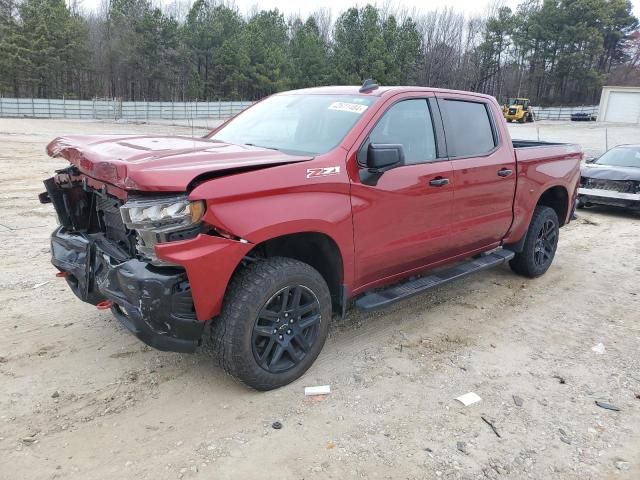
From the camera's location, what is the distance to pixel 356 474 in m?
2.76

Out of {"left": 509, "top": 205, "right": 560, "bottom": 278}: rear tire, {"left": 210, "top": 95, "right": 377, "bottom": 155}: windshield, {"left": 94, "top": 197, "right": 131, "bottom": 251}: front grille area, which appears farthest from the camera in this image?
{"left": 509, "top": 205, "right": 560, "bottom": 278}: rear tire

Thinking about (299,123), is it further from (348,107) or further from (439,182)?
(439,182)

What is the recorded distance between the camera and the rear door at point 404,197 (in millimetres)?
3686

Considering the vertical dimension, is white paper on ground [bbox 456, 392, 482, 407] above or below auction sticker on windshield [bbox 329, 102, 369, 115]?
below

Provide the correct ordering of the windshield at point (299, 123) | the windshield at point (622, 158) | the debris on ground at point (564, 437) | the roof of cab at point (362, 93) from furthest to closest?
the windshield at point (622, 158) → the roof of cab at point (362, 93) → the windshield at point (299, 123) → the debris on ground at point (564, 437)

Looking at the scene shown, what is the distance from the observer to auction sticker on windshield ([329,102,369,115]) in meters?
3.88

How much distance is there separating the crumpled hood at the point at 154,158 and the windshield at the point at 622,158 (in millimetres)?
9786

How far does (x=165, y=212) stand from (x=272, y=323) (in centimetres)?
100

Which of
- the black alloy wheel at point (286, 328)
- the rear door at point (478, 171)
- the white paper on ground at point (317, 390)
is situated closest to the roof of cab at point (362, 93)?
the rear door at point (478, 171)

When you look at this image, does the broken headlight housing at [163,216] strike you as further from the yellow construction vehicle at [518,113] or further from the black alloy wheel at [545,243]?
the yellow construction vehicle at [518,113]

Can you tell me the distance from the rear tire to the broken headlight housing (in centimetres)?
407

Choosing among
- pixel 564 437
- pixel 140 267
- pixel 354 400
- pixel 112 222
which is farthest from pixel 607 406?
pixel 112 222

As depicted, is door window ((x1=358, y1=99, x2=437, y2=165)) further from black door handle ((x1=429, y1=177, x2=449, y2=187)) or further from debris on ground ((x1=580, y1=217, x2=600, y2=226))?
debris on ground ((x1=580, y1=217, x2=600, y2=226))

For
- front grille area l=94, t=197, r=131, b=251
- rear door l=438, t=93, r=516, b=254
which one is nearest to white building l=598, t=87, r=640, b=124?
rear door l=438, t=93, r=516, b=254
